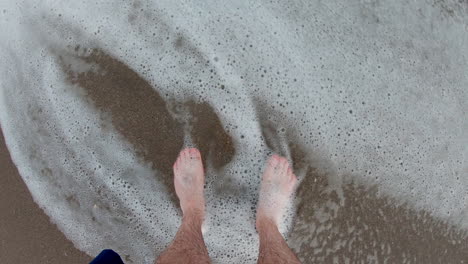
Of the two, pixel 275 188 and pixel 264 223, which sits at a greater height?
pixel 275 188

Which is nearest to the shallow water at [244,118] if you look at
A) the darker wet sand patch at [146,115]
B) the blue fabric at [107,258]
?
the darker wet sand patch at [146,115]

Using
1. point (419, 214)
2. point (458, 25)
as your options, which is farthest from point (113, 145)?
point (458, 25)

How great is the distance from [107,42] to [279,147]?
91cm

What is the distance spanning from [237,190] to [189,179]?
231mm

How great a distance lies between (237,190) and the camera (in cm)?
166

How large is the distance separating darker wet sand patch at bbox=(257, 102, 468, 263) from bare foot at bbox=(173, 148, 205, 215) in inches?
13.1

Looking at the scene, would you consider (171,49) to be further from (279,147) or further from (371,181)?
(371,181)

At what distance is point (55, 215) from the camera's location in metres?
1.70

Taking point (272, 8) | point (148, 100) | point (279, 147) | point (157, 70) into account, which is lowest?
point (148, 100)

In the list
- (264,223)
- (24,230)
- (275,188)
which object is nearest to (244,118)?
(275,188)

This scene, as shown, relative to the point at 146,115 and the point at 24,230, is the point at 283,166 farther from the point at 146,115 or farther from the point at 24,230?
the point at 24,230

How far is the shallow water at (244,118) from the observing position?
164 centimetres

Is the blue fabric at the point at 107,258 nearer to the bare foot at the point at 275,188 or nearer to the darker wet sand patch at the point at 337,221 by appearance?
the bare foot at the point at 275,188

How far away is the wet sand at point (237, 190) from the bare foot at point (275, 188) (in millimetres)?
56
